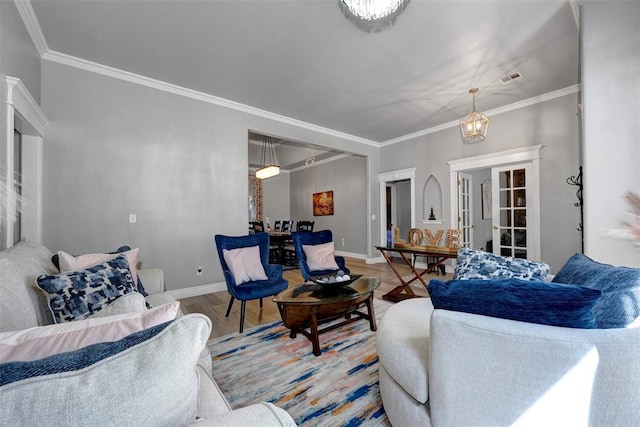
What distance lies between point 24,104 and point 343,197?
593 centimetres

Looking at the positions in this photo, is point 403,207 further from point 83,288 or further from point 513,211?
point 83,288

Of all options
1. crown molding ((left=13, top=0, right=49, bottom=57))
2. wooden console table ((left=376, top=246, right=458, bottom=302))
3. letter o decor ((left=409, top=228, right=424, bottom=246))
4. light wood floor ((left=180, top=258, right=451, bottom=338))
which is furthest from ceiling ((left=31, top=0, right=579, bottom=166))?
light wood floor ((left=180, top=258, right=451, bottom=338))

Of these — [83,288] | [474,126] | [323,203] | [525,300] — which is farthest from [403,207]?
[83,288]

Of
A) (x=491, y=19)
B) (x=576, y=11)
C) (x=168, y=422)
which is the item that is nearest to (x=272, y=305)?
(x=168, y=422)

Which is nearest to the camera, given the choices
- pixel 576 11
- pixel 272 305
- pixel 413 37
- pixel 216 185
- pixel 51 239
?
pixel 576 11

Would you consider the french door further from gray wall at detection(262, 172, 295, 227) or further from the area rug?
gray wall at detection(262, 172, 295, 227)

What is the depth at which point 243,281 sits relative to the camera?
2795mm

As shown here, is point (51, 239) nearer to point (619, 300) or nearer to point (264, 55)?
point (264, 55)

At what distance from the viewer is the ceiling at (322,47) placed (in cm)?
231

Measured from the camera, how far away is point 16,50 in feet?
7.13

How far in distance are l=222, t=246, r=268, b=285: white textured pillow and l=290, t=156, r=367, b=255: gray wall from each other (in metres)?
4.07

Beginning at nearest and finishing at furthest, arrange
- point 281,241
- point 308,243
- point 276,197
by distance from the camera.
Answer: point 308,243 < point 281,241 < point 276,197

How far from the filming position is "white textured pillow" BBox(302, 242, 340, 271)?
3416 millimetres

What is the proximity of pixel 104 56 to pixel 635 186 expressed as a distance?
4.94m
